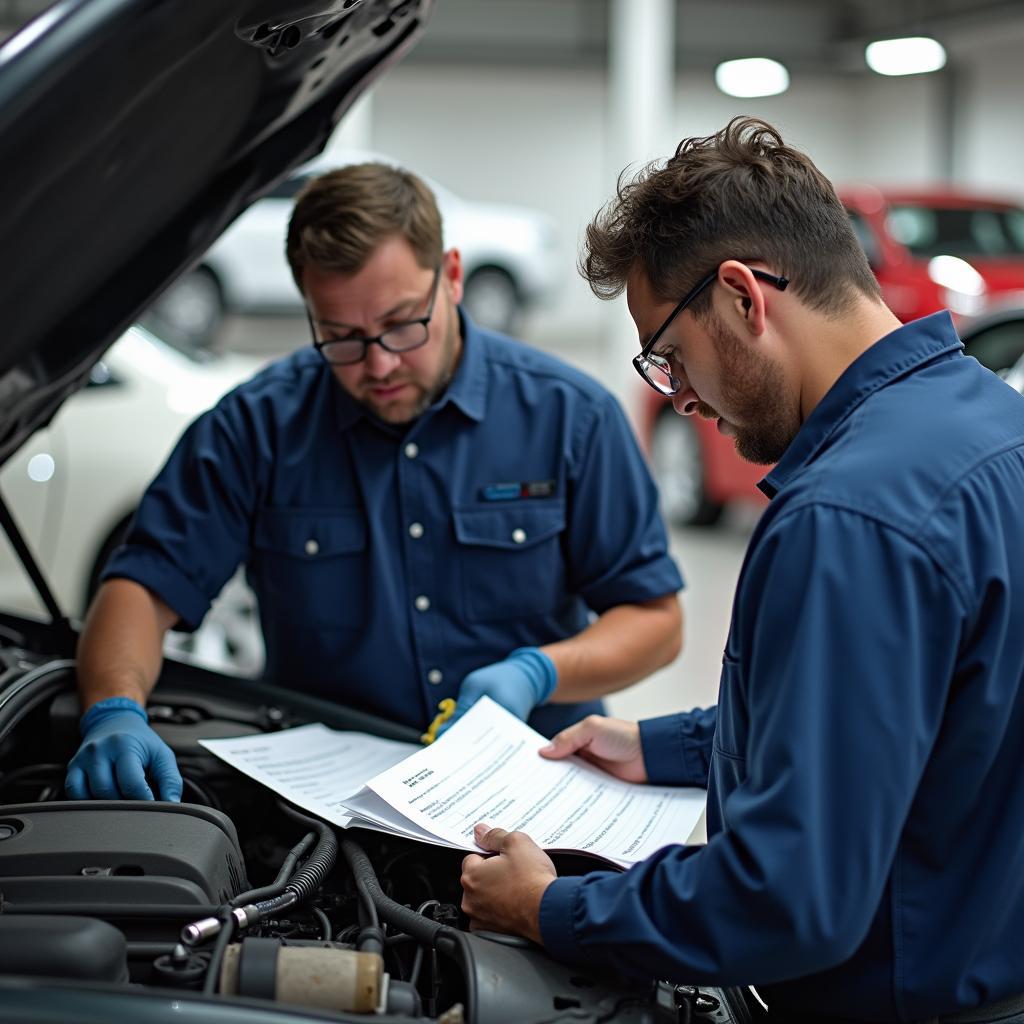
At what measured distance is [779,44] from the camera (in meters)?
14.5

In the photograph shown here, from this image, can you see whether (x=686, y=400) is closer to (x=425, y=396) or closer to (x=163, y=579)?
(x=425, y=396)

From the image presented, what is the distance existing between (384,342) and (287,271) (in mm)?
8287

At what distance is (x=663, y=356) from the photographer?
131 centimetres

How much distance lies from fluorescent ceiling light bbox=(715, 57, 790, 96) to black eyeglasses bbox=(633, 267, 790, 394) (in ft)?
42.1

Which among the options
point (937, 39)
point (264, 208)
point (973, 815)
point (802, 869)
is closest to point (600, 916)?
point (802, 869)

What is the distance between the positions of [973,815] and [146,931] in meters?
0.74

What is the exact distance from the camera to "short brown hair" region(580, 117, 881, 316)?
1231mm

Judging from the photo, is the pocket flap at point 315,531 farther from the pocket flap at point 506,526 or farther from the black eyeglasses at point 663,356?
the black eyeglasses at point 663,356

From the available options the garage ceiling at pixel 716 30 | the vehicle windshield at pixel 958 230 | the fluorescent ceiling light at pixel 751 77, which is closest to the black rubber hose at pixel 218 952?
the vehicle windshield at pixel 958 230

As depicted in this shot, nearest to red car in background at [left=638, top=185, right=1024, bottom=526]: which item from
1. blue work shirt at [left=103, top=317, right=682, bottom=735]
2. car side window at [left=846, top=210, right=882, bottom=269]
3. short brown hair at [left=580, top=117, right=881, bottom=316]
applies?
car side window at [left=846, top=210, right=882, bottom=269]

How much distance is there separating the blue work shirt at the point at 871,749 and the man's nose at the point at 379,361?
35.3 inches

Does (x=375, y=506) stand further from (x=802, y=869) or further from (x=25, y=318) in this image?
(x=802, y=869)

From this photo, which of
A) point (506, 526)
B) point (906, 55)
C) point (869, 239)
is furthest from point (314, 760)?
point (906, 55)

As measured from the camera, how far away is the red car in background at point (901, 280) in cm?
642
